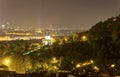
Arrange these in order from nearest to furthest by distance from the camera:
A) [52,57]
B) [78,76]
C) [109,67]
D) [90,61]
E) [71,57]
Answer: [78,76], [109,67], [90,61], [71,57], [52,57]

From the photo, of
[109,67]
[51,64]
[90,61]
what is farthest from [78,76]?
[51,64]

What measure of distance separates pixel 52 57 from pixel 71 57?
135 centimetres

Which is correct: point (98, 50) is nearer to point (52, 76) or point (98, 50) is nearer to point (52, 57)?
point (52, 57)

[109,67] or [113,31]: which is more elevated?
[113,31]

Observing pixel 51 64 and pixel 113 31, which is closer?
pixel 51 64

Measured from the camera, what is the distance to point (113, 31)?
53.6ft

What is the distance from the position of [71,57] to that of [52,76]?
5.74 meters

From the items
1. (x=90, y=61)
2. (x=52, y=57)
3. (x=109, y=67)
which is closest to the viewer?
(x=109, y=67)

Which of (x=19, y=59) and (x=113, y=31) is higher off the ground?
(x=113, y=31)

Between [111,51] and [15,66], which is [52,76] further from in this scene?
[15,66]

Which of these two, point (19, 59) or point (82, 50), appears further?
point (19, 59)

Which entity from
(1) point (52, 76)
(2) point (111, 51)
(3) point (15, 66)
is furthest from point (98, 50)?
(1) point (52, 76)

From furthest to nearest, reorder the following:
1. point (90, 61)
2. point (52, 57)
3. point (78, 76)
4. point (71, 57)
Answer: point (52, 57), point (71, 57), point (90, 61), point (78, 76)

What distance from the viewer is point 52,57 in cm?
1606
